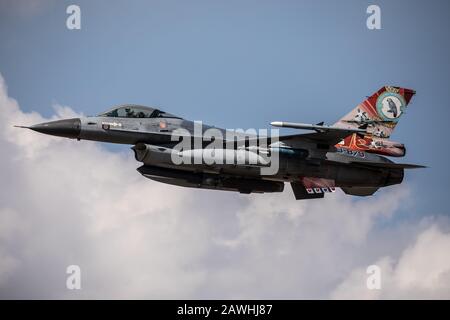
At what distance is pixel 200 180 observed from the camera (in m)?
33.8

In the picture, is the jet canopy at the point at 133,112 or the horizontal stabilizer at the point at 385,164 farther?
the horizontal stabilizer at the point at 385,164

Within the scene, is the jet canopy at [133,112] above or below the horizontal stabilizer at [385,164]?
above

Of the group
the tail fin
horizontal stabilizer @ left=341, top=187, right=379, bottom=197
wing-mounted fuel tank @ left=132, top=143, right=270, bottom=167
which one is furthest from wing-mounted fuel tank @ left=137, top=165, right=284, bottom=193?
the tail fin

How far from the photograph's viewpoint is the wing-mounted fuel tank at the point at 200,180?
33688 mm

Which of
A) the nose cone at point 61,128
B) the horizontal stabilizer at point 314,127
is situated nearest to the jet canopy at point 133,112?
the nose cone at point 61,128

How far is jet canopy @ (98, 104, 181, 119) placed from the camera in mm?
33500

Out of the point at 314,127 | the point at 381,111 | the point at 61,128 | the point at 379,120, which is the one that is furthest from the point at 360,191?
the point at 61,128

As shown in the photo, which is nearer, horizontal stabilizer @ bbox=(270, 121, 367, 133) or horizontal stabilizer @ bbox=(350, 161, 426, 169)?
horizontal stabilizer @ bbox=(270, 121, 367, 133)

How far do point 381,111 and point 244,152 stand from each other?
19.5ft

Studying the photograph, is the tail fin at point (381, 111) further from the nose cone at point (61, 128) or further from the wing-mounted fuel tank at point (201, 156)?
the nose cone at point (61, 128)

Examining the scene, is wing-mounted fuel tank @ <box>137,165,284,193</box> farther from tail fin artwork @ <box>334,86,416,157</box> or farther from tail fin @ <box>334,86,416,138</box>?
tail fin @ <box>334,86,416,138</box>

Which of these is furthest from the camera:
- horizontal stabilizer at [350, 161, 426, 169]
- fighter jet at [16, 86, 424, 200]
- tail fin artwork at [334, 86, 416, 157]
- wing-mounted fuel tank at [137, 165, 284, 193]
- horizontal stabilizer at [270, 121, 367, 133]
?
tail fin artwork at [334, 86, 416, 157]

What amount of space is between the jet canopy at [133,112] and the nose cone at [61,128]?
0.97 metres
